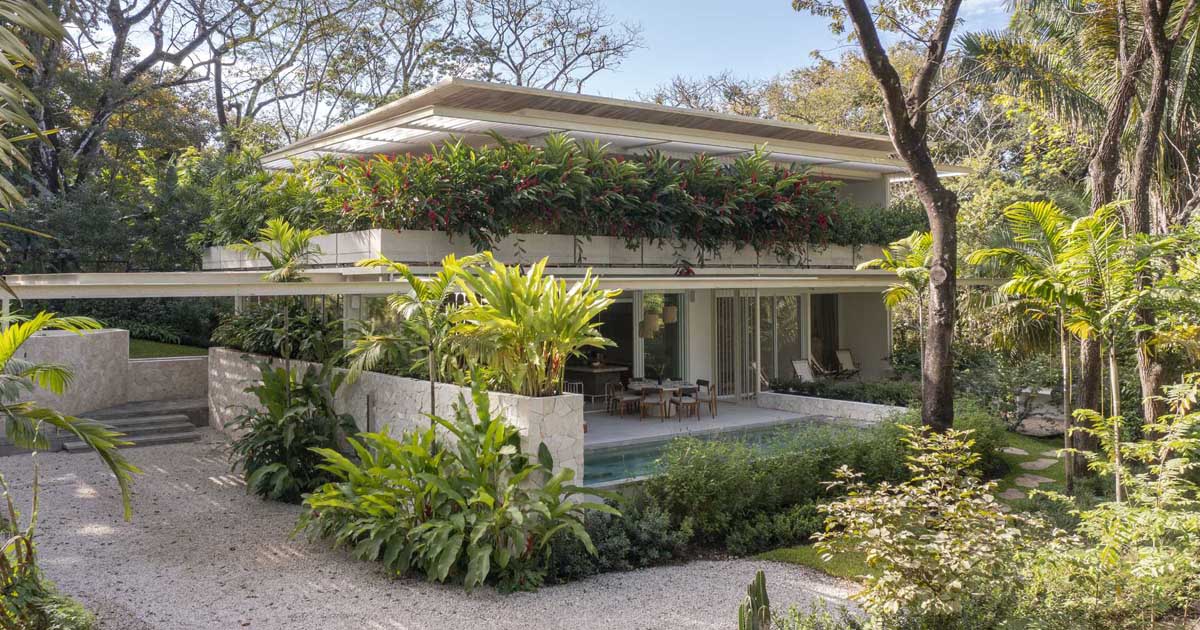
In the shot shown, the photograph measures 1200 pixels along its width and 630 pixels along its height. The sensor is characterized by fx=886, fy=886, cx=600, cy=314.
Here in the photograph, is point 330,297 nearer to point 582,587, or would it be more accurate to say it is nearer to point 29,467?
point 29,467

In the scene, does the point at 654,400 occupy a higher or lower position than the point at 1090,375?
lower

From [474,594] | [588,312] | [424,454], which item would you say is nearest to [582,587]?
[474,594]

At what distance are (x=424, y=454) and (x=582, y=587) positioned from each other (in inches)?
78.3

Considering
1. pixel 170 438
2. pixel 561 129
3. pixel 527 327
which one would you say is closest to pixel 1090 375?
pixel 527 327

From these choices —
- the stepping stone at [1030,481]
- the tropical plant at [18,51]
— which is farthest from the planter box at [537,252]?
the tropical plant at [18,51]

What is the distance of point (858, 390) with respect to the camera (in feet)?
55.8

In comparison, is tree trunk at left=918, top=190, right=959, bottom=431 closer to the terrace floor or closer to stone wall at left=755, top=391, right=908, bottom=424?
stone wall at left=755, top=391, right=908, bottom=424

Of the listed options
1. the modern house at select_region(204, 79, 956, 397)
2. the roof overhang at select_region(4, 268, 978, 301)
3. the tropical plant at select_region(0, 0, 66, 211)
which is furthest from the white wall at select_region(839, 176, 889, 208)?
the tropical plant at select_region(0, 0, 66, 211)

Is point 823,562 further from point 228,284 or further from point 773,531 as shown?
point 228,284

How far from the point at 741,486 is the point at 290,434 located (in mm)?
5603

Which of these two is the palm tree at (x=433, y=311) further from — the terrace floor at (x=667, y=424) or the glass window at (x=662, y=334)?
the glass window at (x=662, y=334)

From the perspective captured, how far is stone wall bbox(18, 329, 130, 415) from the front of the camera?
15.3 meters

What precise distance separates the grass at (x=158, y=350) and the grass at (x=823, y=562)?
53.3 feet

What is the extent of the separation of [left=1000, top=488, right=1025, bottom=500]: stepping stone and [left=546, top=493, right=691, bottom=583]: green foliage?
16.1 feet
